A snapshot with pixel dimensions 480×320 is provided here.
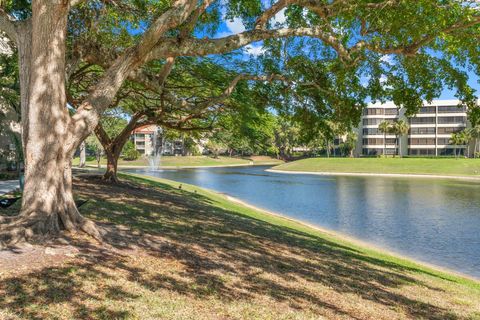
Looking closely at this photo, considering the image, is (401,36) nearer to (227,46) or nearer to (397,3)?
(397,3)

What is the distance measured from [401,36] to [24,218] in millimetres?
9735

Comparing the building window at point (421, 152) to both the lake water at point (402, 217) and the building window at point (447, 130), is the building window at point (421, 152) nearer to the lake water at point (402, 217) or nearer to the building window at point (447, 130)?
the building window at point (447, 130)

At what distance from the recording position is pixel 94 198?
45.9 feet

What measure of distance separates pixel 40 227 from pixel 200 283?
3.31 m

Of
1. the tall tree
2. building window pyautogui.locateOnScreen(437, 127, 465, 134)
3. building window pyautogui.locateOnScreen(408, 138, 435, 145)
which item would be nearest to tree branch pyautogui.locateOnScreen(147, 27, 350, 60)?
the tall tree

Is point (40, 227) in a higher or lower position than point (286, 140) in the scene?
lower

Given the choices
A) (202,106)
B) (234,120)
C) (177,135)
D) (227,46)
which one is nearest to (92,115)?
(227,46)

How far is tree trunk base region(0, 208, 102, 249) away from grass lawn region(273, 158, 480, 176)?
68212mm

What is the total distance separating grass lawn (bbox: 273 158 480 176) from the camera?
220ft

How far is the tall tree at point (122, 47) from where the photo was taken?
7395mm

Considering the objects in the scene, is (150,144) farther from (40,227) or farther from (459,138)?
(40,227)

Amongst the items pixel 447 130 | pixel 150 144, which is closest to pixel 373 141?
pixel 447 130

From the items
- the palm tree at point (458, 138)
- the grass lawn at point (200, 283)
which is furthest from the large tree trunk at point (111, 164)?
→ the palm tree at point (458, 138)

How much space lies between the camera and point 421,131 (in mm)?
100562
